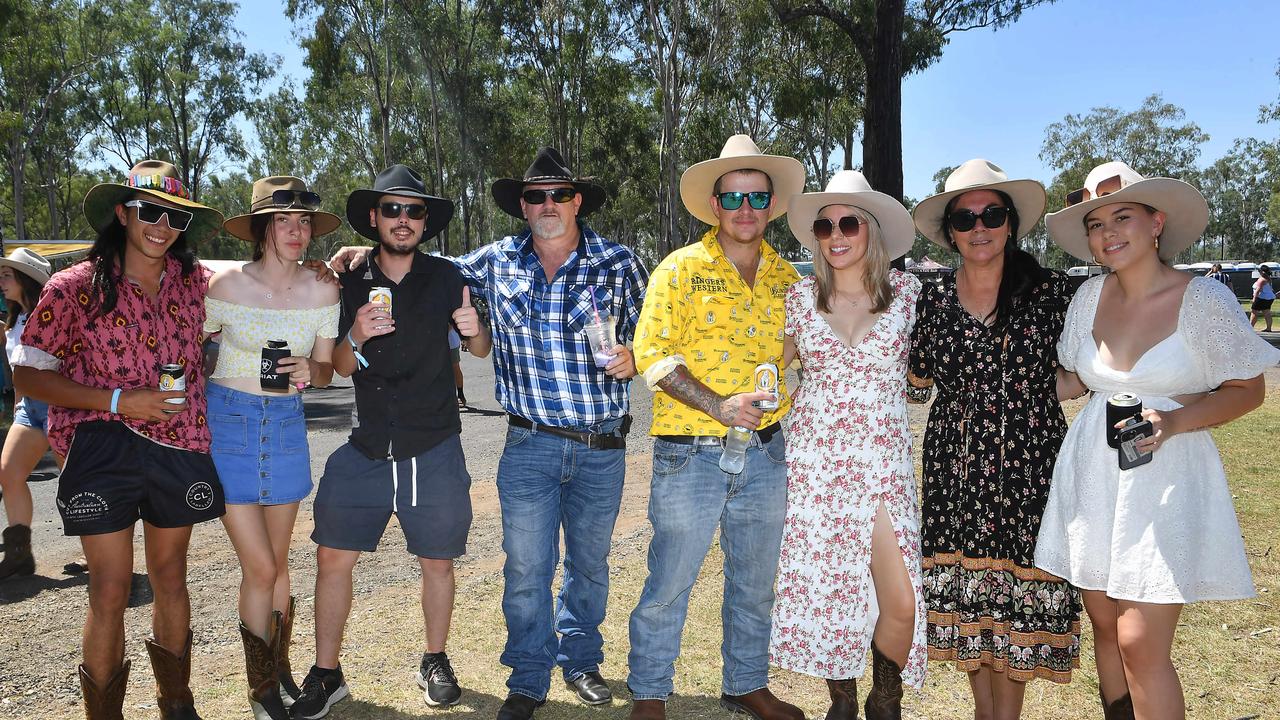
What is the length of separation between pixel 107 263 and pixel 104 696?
5.63 feet

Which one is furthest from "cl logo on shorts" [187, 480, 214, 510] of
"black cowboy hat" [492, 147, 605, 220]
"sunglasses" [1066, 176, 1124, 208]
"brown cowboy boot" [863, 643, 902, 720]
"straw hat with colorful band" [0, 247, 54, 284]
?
"sunglasses" [1066, 176, 1124, 208]

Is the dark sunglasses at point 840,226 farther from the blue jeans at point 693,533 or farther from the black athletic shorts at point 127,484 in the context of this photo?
the black athletic shorts at point 127,484

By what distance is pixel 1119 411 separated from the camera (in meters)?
2.67

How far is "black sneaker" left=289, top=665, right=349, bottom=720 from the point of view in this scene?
361cm

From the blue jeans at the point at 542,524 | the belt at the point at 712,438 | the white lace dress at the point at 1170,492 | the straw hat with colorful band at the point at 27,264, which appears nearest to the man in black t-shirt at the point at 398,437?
the blue jeans at the point at 542,524

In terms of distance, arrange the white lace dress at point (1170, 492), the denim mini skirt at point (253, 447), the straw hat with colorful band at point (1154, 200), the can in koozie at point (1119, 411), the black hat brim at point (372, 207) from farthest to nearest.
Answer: the black hat brim at point (372, 207), the denim mini skirt at point (253, 447), the straw hat with colorful band at point (1154, 200), the white lace dress at point (1170, 492), the can in koozie at point (1119, 411)

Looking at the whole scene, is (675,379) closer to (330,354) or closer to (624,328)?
(624,328)

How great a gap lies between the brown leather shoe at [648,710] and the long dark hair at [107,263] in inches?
106

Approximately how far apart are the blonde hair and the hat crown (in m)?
0.33

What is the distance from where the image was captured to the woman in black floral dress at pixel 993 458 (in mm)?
3131

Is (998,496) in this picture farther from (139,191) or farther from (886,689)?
(139,191)

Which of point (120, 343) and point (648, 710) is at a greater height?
point (120, 343)

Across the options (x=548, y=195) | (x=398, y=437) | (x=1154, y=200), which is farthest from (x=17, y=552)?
(x=1154, y=200)

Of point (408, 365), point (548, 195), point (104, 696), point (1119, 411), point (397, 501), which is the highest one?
point (548, 195)
